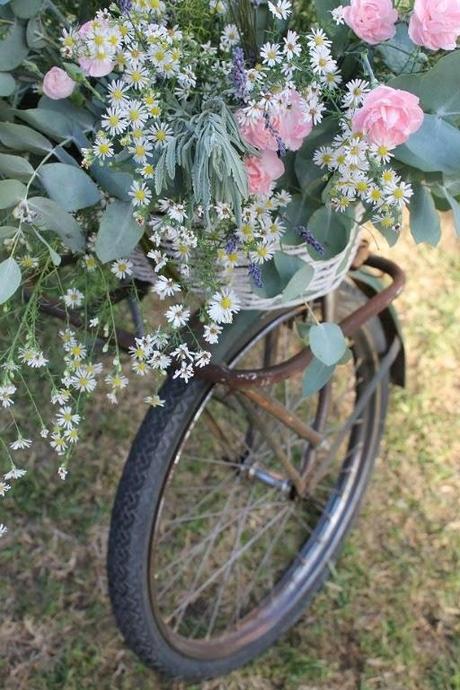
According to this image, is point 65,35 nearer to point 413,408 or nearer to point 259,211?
point 259,211

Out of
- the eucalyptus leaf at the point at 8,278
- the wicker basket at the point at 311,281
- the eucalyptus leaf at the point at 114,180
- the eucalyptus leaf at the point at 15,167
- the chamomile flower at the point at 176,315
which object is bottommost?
the wicker basket at the point at 311,281

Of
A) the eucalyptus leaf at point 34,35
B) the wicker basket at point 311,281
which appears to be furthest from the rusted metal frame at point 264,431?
the eucalyptus leaf at point 34,35

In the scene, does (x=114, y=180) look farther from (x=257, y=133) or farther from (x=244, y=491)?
(x=244, y=491)

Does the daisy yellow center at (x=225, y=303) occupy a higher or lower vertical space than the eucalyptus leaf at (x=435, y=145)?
lower

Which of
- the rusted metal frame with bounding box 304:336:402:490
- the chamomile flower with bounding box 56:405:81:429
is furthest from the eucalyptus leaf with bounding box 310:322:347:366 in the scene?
the rusted metal frame with bounding box 304:336:402:490

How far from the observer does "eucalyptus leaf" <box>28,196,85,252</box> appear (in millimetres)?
992

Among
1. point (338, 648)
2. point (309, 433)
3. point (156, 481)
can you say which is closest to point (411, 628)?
point (338, 648)

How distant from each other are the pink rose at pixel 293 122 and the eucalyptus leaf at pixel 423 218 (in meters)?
0.18

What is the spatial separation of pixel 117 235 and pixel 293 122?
0.25m

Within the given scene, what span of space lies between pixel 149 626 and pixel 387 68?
1016 millimetres

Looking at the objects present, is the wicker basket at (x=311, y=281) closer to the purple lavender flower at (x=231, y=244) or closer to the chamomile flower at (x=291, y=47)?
the purple lavender flower at (x=231, y=244)

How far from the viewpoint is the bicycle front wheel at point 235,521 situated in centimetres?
144

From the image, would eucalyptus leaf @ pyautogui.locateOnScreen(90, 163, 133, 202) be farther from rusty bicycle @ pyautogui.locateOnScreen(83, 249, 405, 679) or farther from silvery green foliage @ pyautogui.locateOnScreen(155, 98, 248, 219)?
rusty bicycle @ pyautogui.locateOnScreen(83, 249, 405, 679)

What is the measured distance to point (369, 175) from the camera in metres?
1.00
